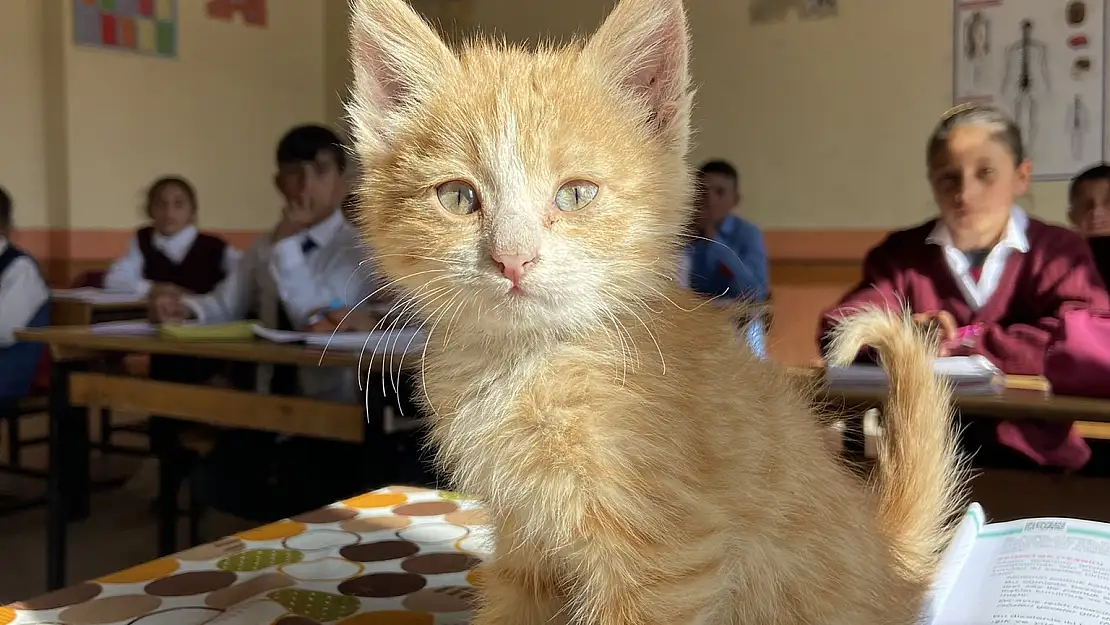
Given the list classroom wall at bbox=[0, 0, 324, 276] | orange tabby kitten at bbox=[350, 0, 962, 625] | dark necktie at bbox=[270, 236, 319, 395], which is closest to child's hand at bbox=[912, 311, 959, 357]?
orange tabby kitten at bbox=[350, 0, 962, 625]

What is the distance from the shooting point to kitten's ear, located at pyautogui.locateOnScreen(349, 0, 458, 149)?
2.43 ft

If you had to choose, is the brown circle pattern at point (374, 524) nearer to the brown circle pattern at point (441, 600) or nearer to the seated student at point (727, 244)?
the brown circle pattern at point (441, 600)

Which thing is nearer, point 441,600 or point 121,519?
point 441,600

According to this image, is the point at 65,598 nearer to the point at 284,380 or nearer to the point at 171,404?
the point at 171,404

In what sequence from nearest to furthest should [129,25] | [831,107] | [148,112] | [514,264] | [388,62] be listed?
[514,264] < [388,62] < [831,107] < [129,25] < [148,112]

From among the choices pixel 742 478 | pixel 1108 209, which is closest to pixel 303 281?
pixel 742 478

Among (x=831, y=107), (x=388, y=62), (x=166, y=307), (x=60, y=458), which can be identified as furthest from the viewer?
(x=831, y=107)

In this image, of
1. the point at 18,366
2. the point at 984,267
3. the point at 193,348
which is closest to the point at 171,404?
the point at 193,348

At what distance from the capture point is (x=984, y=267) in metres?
1.83

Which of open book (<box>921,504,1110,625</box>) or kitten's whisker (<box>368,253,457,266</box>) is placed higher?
kitten's whisker (<box>368,253,457,266</box>)

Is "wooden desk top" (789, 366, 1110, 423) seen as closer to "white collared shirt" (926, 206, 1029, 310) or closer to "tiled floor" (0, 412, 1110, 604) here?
"tiled floor" (0, 412, 1110, 604)

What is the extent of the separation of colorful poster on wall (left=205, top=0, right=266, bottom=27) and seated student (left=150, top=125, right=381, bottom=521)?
2407mm

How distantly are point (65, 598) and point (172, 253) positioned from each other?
8.67ft

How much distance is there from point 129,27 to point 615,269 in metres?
4.16
